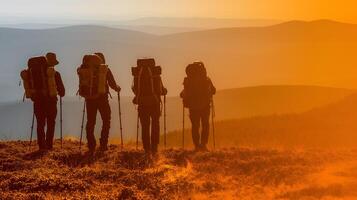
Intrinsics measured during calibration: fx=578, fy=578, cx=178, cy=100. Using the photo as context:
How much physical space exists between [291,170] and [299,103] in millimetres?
64401

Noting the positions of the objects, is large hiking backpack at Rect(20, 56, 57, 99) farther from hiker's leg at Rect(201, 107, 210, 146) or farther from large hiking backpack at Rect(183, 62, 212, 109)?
hiker's leg at Rect(201, 107, 210, 146)

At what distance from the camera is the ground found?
11766 mm

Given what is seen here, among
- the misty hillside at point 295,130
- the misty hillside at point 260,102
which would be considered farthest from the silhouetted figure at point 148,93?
the misty hillside at point 260,102

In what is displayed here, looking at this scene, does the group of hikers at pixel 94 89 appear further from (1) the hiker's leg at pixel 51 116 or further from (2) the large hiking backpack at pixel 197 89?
(2) the large hiking backpack at pixel 197 89

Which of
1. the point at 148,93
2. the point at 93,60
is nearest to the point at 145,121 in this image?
the point at 148,93

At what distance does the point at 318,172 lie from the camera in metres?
13.9

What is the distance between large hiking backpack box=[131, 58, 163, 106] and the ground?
1.47 m

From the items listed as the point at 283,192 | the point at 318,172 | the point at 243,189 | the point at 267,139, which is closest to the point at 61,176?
the point at 243,189

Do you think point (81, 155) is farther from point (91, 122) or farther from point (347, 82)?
point (347, 82)

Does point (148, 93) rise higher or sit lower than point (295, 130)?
higher

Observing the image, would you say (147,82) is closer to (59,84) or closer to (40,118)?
(59,84)

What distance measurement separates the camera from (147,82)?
52.3ft

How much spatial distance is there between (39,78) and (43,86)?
0.25 m

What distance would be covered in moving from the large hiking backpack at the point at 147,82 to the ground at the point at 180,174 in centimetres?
147
